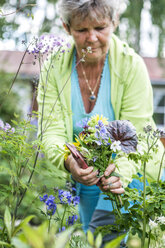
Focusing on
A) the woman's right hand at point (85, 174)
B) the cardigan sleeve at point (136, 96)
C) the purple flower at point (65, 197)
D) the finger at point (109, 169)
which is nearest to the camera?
the finger at point (109, 169)

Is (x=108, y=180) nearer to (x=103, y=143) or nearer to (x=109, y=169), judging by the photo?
(x=109, y=169)

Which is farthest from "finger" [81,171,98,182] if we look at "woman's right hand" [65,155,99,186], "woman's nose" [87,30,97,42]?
"woman's nose" [87,30,97,42]

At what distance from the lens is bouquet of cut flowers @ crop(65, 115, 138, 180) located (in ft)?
4.79

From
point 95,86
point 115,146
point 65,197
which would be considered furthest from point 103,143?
point 95,86

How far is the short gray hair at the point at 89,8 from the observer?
2172 millimetres

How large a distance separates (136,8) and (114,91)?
7.06m

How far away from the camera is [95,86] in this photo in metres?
2.67

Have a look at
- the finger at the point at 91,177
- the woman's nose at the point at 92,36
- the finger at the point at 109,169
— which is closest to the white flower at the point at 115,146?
the finger at the point at 109,169

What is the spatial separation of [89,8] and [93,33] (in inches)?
6.7

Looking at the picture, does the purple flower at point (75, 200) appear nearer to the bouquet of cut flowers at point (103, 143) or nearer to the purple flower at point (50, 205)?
the purple flower at point (50, 205)

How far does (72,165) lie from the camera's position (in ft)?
6.13

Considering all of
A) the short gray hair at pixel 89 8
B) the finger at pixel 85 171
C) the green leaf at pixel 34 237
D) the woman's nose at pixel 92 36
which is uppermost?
the short gray hair at pixel 89 8

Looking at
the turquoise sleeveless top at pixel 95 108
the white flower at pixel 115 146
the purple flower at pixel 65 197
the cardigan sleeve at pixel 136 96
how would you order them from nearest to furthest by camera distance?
the white flower at pixel 115 146 → the purple flower at pixel 65 197 → the cardigan sleeve at pixel 136 96 → the turquoise sleeveless top at pixel 95 108

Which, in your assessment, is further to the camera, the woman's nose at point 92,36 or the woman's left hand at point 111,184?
the woman's nose at point 92,36
